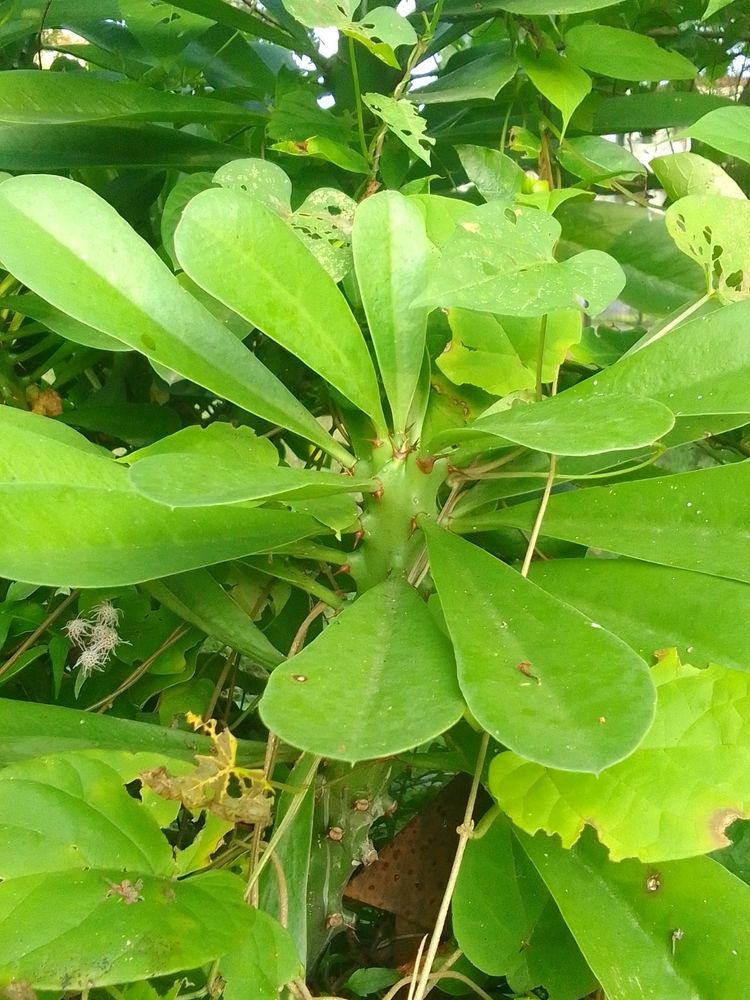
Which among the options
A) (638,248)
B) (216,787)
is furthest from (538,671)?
(638,248)

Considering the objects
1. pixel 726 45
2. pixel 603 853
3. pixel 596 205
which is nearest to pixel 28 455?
pixel 603 853

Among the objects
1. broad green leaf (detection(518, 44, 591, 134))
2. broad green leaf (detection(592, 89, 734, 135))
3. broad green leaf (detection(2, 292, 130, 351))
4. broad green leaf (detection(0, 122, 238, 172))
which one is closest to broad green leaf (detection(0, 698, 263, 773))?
broad green leaf (detection(2, 292, 130, 351))

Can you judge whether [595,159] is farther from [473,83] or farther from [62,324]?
[62,324]

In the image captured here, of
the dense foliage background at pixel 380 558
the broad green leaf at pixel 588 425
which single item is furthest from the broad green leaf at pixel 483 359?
the broad green leaf at pixel 588 425

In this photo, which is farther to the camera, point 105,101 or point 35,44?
point 35,44

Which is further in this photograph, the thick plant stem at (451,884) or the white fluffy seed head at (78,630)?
the white fluffy seed head at (78,630)

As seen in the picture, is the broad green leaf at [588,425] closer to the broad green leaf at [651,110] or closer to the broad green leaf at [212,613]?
the broad green leaf at [212,613]

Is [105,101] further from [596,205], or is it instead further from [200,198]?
[596,205]
